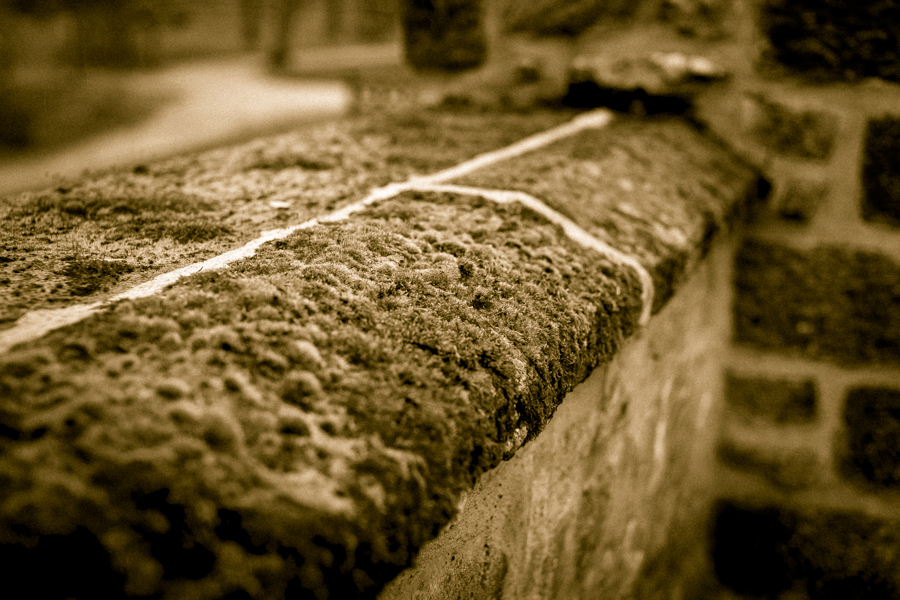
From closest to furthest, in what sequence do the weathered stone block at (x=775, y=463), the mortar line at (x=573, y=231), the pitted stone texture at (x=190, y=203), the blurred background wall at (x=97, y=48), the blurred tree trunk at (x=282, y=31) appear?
the pitted stone texture at (x=190, y=203) → the mortar line at (x=573, y=231) → the weathered stone block at (x=775, y=463) → the blurred tree trunk at (x=282, y=31) → the blurred background wall at (x=97, y=48)

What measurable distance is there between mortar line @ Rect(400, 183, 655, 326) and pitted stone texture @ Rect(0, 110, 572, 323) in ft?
0.41

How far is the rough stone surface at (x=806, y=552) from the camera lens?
4.31 feet

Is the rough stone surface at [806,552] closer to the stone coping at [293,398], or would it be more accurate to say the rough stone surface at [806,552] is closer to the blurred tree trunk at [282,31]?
the stone coping at [293,398]

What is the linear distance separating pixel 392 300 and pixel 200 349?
0.15m

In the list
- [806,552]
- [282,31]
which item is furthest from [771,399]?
[282,31]

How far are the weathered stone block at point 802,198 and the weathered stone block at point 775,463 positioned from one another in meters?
0.54

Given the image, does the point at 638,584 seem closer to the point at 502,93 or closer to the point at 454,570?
the point at 454,570

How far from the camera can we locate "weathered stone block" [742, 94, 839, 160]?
3.98ft

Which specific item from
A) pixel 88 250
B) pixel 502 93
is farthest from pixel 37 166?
pixel 88 250

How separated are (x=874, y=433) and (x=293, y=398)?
1414mm

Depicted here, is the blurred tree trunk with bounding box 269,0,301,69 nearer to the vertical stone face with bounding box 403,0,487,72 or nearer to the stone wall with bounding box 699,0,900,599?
the vertical stone face with bounding box 403,0,487,72

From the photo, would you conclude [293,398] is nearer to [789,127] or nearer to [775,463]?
[789,127]

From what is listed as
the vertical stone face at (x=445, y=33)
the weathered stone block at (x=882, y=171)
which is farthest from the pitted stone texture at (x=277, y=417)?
the weathered stone block at (x=882, y=171)

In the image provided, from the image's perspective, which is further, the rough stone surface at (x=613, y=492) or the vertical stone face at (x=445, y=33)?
the vertical stone face at (x=445, y=33)
